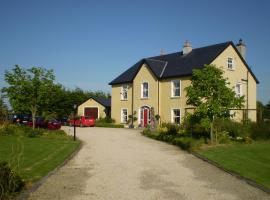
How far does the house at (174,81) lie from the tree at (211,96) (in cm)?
1367

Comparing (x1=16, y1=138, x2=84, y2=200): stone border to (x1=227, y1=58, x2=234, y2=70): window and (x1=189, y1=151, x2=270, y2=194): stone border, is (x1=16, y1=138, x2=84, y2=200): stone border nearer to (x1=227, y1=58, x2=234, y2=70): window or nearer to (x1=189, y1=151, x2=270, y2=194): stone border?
(x1=189, y1=151, x2=270, y2=194): stone border

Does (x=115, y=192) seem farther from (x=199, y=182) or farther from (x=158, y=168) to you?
(x=158, y=168)

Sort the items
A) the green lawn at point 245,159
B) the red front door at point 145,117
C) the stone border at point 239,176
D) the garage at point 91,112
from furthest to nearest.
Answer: the garage at point 91,112
the red front door at point 145,117
the green lawn at point 245,159
the stone border at point 239,176

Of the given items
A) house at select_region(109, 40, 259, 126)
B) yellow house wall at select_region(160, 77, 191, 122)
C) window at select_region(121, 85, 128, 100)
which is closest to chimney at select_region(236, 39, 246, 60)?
house at select_region(109, 40, 259, 126)

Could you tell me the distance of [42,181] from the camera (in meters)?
9.75

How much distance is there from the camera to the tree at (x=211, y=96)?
1956cm

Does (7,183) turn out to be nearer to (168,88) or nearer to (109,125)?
(168,88)

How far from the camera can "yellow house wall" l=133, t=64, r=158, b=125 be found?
37.8 metres

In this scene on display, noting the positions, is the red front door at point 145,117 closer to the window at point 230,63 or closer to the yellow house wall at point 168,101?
the yellow house wall at point 168,101

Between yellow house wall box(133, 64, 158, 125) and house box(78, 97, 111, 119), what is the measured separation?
30.3 feet

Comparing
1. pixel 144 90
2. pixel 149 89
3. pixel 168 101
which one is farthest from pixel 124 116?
pixel 168 101

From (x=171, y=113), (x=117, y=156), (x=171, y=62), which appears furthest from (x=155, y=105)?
(x=117, y=156)

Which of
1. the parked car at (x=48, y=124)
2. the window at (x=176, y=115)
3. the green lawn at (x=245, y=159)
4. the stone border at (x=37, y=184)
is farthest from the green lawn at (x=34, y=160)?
the window at (x=176, y=115)

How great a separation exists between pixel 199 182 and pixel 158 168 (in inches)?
106
